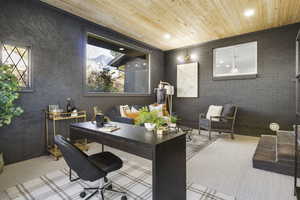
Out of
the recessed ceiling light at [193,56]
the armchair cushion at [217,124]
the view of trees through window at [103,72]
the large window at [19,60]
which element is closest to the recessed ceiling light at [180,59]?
the recessed ceiling light at [193,56]

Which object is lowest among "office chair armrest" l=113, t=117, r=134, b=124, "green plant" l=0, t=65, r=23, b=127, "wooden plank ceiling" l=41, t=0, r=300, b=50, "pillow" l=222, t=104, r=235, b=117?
"office chair armrest" l=113, t=117, r=134, b=124

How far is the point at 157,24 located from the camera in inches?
152

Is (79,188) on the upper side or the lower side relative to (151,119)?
lower

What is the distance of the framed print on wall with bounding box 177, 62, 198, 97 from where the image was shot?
5.44 m

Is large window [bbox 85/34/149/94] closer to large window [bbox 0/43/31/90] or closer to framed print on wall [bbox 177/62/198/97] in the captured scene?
large window [bbox 0/43/31/90]

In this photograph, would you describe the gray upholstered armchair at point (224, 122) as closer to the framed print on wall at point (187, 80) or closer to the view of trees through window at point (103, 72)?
the framed print on wall at point (187, 80)

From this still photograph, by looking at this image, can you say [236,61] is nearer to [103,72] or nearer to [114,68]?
[114,68]

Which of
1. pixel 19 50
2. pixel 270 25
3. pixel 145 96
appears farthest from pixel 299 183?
pixel 19 50

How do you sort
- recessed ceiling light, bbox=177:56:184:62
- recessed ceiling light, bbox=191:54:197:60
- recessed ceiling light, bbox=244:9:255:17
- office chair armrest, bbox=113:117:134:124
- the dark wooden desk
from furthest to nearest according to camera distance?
recessed ceiling light, bbox=177:56:184:62
recessed ceiling light, bbox=191:54:197:60
office chair armrest, bbox=113:117:134:124
recessed ceiling light, bbox=244:9:255:17
the dark wooden desk

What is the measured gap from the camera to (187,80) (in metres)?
5.62

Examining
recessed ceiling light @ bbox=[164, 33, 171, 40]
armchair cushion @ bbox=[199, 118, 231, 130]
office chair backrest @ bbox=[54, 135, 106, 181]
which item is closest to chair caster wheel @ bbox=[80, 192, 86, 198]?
office chair backrest @ bbox=[54, 135, 106, 181]

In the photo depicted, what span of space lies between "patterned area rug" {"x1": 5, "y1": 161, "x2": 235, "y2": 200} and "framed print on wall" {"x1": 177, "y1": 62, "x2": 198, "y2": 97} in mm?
3884

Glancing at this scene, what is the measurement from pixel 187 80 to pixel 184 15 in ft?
8.54

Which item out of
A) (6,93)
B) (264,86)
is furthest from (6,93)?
(264,86)
